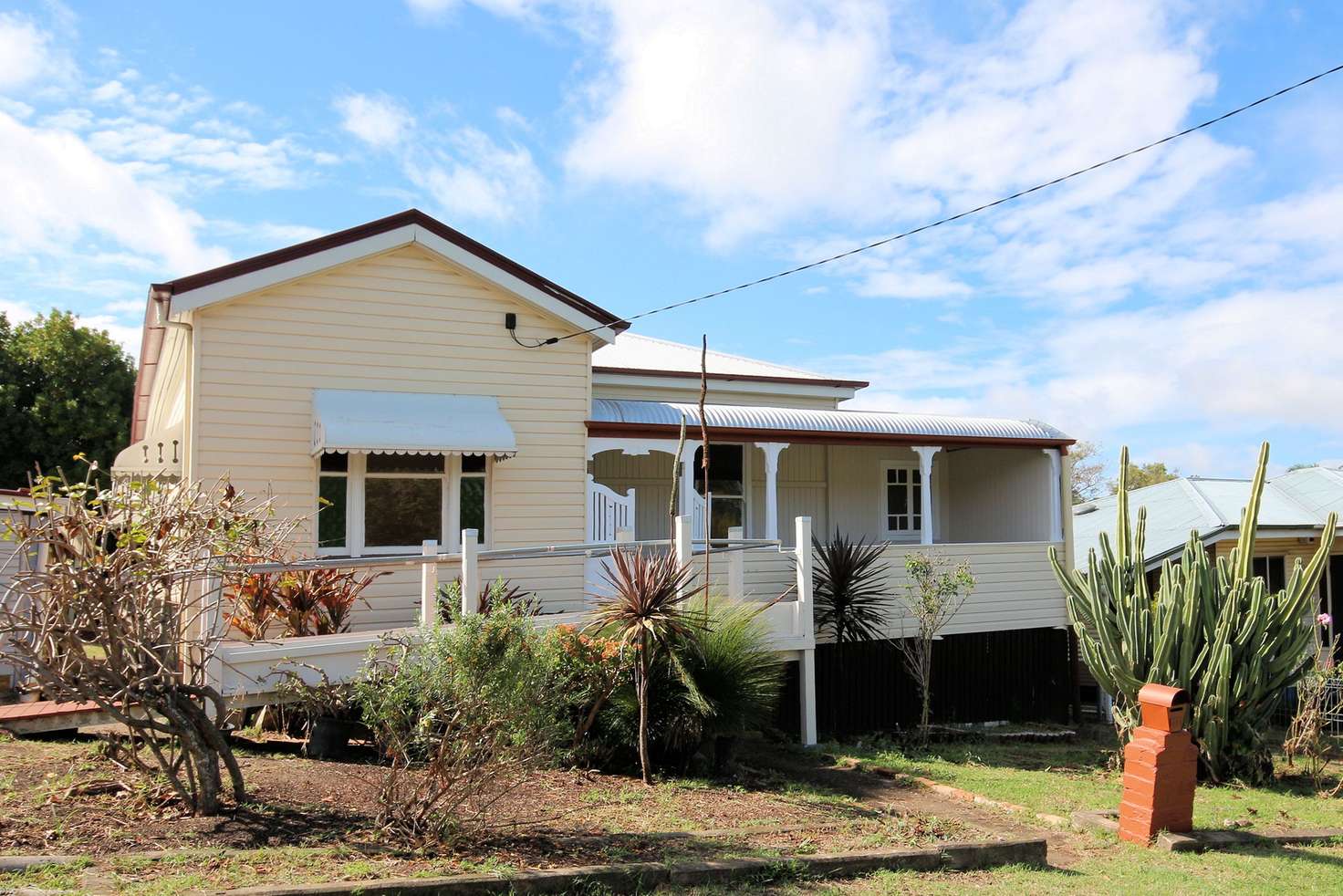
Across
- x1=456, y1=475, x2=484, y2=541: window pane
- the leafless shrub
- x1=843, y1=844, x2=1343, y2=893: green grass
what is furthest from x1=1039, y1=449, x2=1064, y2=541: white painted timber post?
the leafless shrub

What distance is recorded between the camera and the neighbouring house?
687 inches

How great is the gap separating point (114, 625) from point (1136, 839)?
7.36 metres

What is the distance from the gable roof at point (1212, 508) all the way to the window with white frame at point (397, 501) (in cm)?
1036

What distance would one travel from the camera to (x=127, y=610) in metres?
6.11

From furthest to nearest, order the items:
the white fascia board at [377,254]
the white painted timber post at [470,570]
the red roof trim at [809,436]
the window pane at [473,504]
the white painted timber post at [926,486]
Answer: the white painted timber post at [926,486], the red roof trim at [809,436], the window pane at [473,504], the white fascia board at [377,254], the white painted timber post at [470,570]

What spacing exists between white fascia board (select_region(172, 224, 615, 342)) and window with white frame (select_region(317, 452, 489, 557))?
6.70 feet

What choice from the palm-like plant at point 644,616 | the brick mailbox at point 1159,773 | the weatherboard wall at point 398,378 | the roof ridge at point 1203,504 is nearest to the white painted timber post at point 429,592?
the palm-like plant at point 644,616

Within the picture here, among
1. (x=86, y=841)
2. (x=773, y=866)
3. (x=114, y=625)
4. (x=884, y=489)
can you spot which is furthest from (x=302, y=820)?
(x=884, y=489)

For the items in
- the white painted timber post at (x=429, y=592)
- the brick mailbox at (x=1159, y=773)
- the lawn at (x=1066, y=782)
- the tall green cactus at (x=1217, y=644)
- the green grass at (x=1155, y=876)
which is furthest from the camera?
the tall green cactus at (x=1217, y=644)

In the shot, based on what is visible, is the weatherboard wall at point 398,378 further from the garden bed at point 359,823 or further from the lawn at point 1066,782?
the lawn at point 1066,782

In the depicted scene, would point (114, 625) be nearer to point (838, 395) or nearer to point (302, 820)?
point (302, 820)

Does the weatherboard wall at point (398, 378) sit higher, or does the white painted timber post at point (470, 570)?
the weatherboard wall at point (398, 378)

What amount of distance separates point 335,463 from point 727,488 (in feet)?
21.8

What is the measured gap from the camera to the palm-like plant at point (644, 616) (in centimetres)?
857
